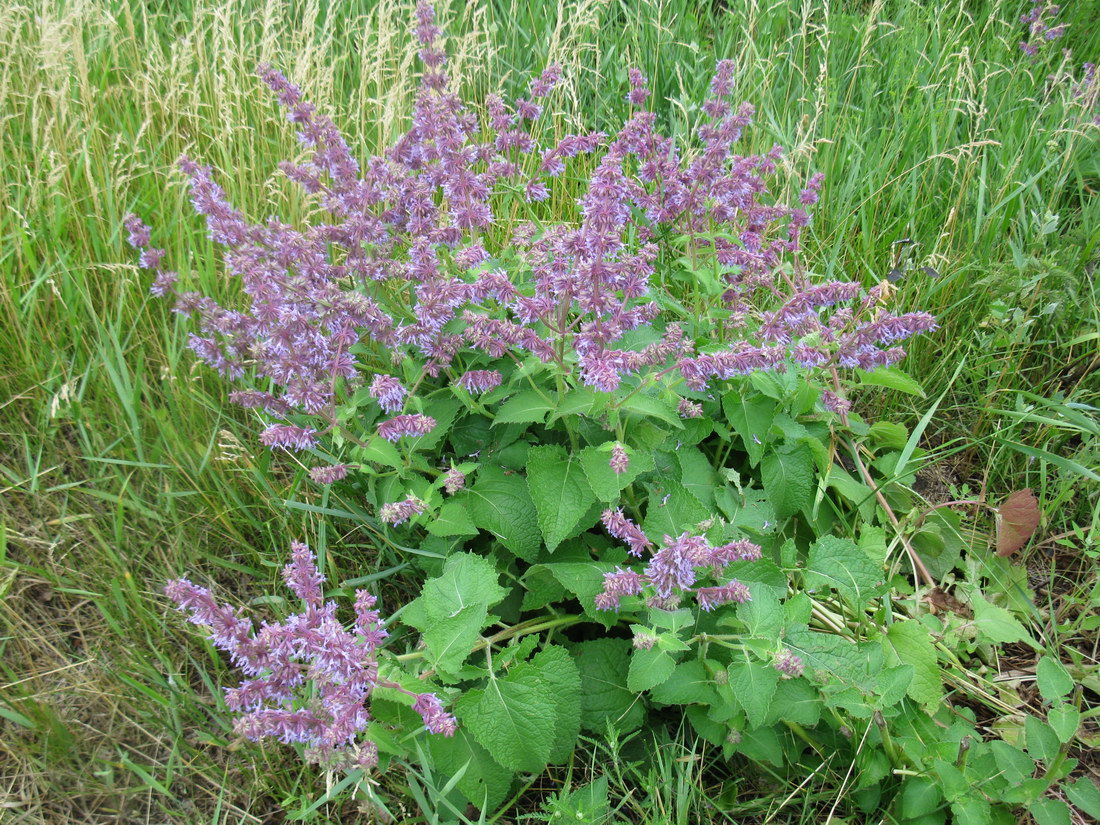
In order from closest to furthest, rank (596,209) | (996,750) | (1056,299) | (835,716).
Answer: (596,209) → (996,750) → (835,716) → (1056,299)

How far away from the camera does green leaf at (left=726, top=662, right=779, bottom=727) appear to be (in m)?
1.85

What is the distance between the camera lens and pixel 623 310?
1.98m

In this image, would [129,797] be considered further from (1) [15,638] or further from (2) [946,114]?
(2) [946,114]

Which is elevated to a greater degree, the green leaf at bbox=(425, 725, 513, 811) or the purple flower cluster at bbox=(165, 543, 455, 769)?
the purple flower cluster at bbox=(165, 543, 455, 769)

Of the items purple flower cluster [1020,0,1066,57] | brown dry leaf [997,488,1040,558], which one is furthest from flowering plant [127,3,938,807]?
purple flower cluster [1020,0,1066,57]

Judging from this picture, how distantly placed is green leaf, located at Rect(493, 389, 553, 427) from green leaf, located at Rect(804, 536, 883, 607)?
861 mm

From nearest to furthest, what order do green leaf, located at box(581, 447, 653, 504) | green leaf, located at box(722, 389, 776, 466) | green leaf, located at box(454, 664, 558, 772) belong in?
green leaf, located at box(454, 664, 558, 772), green leaf, located at box(581, 447, 653, 504), green leaf, located at box(722, 389, 776, 466)

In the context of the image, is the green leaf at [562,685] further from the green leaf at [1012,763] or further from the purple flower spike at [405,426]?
the green leaf at [1012,763]

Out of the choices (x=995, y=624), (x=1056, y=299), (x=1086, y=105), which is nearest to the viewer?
(x=995, y=624)

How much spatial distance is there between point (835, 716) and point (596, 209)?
1.44 metres

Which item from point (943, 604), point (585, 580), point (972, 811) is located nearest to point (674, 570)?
point (585, 580)

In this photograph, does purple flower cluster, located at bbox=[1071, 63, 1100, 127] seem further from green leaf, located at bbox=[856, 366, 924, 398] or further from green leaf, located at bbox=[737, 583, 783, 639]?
green leaf, located at bbox=[737, 583, 783, 639]

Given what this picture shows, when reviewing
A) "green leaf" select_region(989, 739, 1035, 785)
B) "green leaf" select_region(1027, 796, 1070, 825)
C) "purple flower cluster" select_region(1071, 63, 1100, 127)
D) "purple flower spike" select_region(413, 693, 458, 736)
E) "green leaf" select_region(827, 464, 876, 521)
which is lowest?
"green leaf" select_region(1027, 796, 1070, 825)

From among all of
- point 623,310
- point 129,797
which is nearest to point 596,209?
point 623,310
